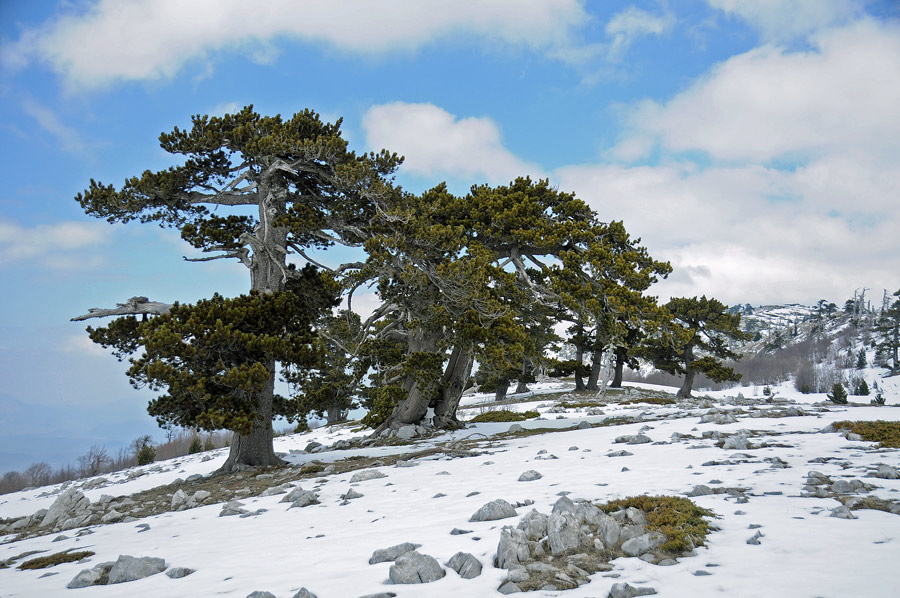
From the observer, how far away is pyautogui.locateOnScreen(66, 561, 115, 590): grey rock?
15.8 feet

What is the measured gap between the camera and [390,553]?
15.1ft

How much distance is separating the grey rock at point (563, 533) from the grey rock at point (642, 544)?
0.43 meters

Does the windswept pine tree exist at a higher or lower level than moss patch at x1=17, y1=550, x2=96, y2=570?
higher

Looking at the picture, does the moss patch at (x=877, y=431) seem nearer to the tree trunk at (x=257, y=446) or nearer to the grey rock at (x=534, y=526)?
the grey rock at (x=534, y=526)

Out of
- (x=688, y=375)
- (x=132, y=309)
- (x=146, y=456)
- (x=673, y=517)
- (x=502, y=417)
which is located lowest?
(x=146, y=456)

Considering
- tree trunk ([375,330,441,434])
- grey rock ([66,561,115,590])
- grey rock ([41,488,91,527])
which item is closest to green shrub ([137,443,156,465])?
tree trunk ([375,330,441,434])

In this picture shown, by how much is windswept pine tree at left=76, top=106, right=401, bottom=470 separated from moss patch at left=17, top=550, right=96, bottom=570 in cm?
472

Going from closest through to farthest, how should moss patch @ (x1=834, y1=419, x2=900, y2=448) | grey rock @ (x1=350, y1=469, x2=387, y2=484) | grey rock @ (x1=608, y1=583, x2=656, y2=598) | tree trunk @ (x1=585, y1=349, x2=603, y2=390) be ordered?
grey rock @ (x1=608, y1=583, x2=656, y2=598)
moss patch @ (x1=834, y1=419, x2=900, y2=448)
grey rock @ (x1=350, y1=469, x2=387, y2=484)
tree trunk @ (x1=585, y1=349, x2=603, y2=390)

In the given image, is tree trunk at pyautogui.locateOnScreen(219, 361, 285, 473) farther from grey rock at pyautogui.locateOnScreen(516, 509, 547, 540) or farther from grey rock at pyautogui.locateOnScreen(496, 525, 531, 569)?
grey rock at pyautogui.locateOnScreen(496, 525, 531, 569)

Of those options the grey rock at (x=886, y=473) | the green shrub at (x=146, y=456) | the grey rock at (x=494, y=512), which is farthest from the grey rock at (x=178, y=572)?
the green shrub at (x=146, y=456)

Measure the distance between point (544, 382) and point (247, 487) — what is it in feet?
163

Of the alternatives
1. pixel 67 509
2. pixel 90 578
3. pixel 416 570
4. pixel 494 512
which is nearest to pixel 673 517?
pixel 494 512

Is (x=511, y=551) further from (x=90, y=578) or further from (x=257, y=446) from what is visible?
(x=257, y=446)

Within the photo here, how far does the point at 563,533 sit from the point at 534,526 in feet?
1.13
